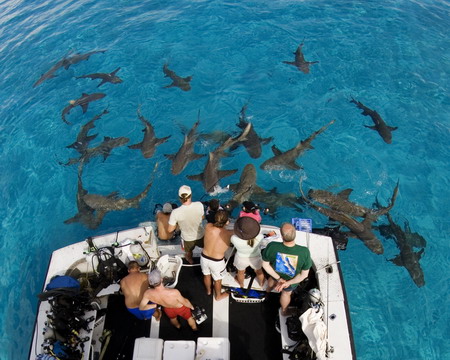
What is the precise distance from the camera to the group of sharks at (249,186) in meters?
9.71

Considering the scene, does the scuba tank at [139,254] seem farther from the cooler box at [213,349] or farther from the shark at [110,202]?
the shark at [110,202]

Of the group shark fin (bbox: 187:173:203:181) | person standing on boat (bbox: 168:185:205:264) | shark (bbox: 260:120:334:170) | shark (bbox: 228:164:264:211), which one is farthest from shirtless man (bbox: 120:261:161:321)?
shark (bbox: 260:120:334:170)

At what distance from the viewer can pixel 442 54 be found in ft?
54.5

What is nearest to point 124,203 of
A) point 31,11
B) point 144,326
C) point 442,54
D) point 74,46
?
point 144,326

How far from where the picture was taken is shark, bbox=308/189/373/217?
10.1m

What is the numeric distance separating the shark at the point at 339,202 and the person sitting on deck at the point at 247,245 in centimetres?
428

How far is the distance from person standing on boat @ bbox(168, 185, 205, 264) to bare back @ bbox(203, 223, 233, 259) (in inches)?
24.7

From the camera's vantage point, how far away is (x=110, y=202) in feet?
36.3

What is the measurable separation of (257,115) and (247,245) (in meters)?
9.27

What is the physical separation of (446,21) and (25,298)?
79.0ft

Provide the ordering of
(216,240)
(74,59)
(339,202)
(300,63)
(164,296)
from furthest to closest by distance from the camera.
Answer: (74,59), (300,63), (339,202), (216,240), (164,296)

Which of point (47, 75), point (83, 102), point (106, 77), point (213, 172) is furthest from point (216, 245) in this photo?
point (47, 75)

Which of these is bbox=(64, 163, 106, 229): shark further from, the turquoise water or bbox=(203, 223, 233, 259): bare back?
bbox=(203, 223, 233, 259): bare back

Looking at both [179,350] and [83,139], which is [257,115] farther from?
[179,350]
